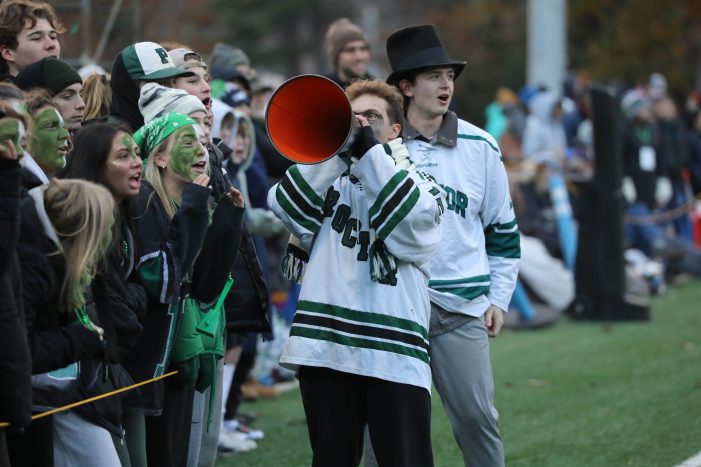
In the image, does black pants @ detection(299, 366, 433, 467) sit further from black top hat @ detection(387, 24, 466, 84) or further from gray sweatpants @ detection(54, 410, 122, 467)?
black top hat @ detection(387, 24, 466, 84)

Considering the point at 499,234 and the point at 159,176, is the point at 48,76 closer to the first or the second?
the point at 159,176

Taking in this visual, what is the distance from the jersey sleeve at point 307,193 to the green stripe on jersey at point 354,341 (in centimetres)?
39

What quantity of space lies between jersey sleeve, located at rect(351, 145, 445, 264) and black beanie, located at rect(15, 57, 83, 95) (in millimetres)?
1430

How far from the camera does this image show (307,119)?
15.9 ft

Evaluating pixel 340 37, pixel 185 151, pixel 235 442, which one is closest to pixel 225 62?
pixel 340 37

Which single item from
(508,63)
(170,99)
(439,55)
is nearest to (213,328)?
(170,99)

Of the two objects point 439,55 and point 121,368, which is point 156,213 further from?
point 439,55

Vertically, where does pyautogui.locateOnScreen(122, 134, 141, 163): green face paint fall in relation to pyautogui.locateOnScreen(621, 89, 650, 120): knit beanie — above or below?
below

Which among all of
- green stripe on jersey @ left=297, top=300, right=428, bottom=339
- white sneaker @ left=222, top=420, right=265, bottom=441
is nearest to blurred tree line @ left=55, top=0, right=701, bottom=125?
white sneaker @ left=222, top=420, right=265, bottom=441

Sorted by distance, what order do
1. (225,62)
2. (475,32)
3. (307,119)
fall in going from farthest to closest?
(475,32)
(225,62)
(307,119)

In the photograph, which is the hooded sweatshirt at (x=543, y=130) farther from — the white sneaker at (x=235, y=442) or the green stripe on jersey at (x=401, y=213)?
the green stripe on jersey at (x=401, y=213)

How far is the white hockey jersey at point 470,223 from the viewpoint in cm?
557

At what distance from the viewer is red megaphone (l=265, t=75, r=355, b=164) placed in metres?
4.73

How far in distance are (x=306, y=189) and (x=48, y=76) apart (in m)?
1.29
